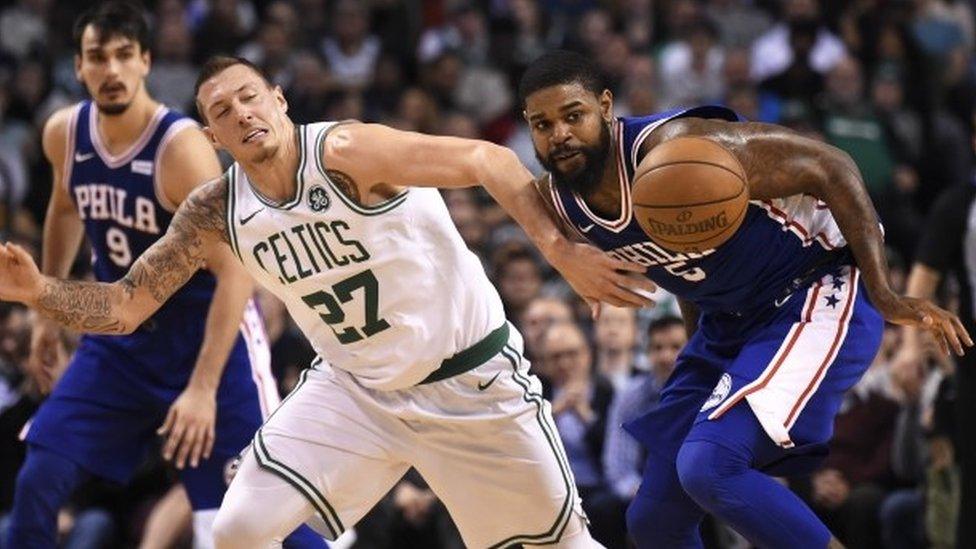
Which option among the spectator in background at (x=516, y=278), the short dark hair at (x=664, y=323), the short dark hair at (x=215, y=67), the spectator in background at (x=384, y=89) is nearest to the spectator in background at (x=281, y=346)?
the spectator in background at (x=516, y=278)

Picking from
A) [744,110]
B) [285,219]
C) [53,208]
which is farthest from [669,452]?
[744,110]

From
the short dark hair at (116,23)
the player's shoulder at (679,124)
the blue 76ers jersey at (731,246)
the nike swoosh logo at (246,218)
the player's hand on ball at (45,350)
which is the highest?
the short dark hair at (116,23)

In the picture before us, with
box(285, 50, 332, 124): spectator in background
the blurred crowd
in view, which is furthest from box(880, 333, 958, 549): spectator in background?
box(285, 50, 332, 124): spectator in background

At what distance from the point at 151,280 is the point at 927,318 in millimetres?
2745

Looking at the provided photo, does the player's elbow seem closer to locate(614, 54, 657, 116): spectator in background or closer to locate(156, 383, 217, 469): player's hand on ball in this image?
locate(156, 383, 217, 469): player's hand on ball

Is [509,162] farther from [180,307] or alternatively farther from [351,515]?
[180,307]

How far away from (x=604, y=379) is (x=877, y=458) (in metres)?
1.58

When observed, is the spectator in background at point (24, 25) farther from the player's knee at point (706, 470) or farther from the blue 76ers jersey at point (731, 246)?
the player's knee at point (706, 470)

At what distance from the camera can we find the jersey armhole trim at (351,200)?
6.07m

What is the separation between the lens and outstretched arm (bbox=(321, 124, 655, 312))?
5.37 m

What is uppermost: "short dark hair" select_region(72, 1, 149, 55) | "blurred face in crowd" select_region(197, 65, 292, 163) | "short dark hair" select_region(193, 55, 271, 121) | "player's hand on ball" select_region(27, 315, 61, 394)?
"short dark hair" select_region(72, 1, 149, 55)

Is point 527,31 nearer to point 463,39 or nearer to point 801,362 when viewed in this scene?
point 463,39

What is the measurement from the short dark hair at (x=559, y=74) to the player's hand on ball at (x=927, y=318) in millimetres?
1235

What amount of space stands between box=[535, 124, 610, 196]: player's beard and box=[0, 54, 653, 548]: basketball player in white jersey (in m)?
0.33
